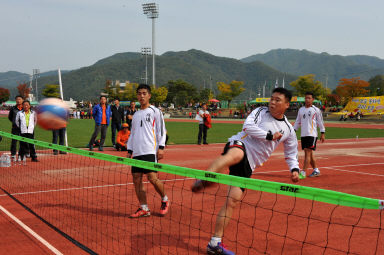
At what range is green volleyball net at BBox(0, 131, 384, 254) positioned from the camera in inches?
175

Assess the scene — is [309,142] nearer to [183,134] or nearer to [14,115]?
[14,115]

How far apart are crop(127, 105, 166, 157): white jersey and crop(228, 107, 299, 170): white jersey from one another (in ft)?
5.84

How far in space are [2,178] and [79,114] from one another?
192ft

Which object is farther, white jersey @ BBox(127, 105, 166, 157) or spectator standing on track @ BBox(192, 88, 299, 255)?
white jersey @ BBox(127, 105, 166, 157)

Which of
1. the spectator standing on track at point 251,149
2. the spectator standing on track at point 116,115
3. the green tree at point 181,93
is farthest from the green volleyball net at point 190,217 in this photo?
the green tree at point 181,93

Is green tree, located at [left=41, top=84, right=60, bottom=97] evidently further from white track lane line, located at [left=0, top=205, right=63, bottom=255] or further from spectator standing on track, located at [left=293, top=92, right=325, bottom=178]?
white track lane line, located at [left=0, top=205, right=63, bottom=255]

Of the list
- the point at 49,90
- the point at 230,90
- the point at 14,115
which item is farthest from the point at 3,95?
the point at 14,115

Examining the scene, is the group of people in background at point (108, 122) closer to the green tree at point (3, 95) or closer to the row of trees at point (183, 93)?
the row of trees at point (183, 93)

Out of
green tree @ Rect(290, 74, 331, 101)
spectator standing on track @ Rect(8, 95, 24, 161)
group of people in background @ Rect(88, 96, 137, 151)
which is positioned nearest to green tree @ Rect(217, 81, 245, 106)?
green tree @ Rect(290, 74, 331, 101)

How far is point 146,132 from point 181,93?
4455 inches

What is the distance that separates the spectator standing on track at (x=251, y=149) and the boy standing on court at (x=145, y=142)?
177 centimetres

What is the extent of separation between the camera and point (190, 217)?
232 inches

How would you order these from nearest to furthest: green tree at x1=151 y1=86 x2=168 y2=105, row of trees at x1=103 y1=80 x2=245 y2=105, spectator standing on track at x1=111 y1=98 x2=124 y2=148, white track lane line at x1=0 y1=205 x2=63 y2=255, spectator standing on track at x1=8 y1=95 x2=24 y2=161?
white track lane line at x1=0 y1=205 x2=63 y2=255 < spectator standing on track at x1=8 y1=95 x2=24 y2=161 < spectator standing on track at x1=111 y1=98 x2=124 y2=148 < green tree at x1=151 y1=86 x2=168 y2=105 < row of trees at x1=103 y1=80 x2=245 y2=105

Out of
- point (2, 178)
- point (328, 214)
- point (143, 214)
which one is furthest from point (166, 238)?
point (2, 178)
